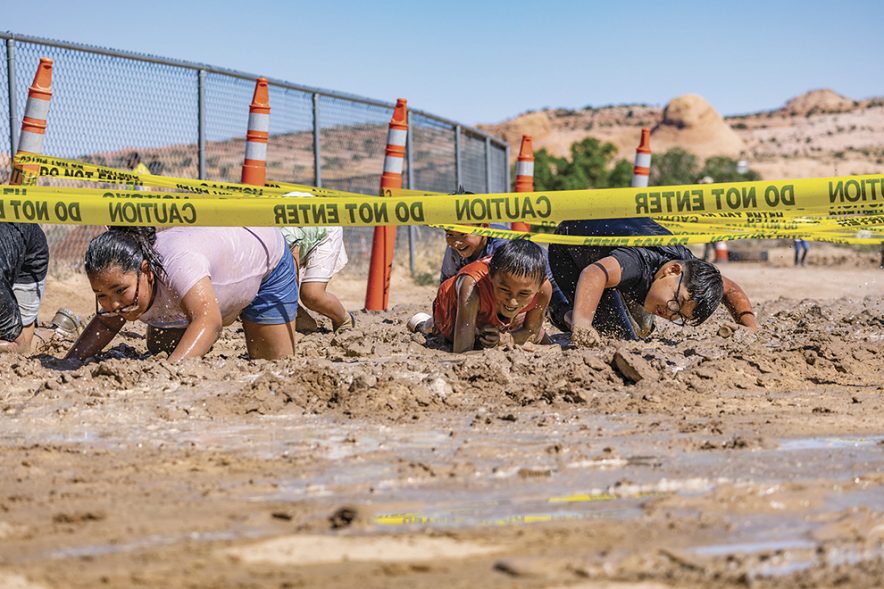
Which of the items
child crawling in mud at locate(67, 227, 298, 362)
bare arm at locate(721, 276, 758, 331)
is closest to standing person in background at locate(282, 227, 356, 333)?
child crawling in mud at locate(67, 227, 298, 362)

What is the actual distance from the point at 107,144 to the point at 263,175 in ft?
6.96

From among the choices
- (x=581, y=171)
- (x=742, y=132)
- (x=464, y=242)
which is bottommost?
(x=464, y=242)

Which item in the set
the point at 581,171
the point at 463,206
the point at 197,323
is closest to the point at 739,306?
the point at 463,206

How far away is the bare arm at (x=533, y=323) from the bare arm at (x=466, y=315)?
335 mm

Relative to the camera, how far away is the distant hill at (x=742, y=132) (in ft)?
208

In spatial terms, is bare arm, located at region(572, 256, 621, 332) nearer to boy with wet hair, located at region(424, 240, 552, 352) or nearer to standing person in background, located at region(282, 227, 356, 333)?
boy with wet hair, located at region(424, 240, 552, 352)

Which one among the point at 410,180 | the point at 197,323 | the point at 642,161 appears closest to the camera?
the point at 197,323

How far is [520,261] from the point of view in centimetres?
617

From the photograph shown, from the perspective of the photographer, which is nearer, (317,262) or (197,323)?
(197,323)

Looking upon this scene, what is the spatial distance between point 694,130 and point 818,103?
3414 centimetres

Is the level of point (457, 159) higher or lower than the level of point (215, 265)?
higher

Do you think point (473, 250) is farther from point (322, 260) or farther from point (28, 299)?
point (28, 299)

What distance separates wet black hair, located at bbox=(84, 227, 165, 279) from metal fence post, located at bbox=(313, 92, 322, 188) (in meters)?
6.96

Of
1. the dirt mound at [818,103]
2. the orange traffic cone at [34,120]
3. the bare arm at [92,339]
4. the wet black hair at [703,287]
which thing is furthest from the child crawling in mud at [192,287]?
the dirt mound at [818,103]
